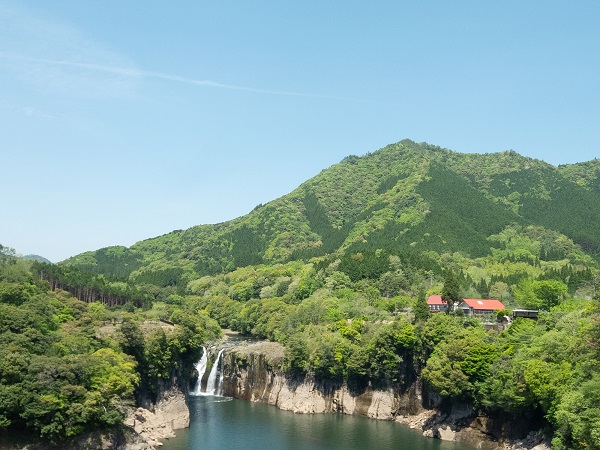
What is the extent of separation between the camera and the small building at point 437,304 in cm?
9244

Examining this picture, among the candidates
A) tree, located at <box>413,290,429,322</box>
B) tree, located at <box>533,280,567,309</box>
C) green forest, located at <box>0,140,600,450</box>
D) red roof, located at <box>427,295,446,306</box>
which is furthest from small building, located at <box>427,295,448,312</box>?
tree, located at <box>533,280,567,309</box>

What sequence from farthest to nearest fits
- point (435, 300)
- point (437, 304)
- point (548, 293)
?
point (435, 300)
point (437, 304)
point (548, 293)

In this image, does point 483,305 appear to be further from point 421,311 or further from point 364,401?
point 364,401

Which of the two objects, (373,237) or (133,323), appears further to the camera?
(373,237)

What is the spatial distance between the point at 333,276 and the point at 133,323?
57.2 meters

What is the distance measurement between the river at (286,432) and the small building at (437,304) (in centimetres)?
2376

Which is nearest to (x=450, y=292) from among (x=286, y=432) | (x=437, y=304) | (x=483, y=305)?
(x=437, y=304)

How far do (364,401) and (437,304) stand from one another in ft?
73.4

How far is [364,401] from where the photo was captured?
78500 mm

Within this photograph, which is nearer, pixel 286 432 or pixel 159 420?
pixel 159 420

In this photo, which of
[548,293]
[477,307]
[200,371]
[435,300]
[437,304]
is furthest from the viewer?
[435,300]

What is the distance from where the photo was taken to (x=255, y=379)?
87500mm

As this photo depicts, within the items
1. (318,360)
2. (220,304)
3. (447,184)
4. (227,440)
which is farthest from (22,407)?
(447,184)

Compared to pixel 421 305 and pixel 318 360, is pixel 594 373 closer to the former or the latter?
pixel 421 305
